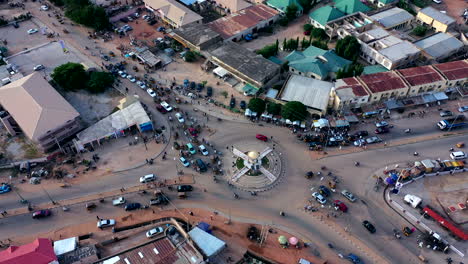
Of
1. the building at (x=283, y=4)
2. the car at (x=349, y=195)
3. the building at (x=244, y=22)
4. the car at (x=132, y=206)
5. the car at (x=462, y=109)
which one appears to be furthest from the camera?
the building at (x=283, y=4)

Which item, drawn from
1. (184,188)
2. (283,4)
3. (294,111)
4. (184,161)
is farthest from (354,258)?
(283,4)

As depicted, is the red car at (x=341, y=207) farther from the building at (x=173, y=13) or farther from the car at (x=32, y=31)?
the car at (x=32, y=31)

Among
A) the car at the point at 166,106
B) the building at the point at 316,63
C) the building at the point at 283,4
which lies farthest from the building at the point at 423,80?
the car at the point at 166,106

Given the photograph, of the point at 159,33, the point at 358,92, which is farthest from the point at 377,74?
the point at 159,33

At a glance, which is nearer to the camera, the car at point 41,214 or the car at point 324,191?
the car at point 41,214

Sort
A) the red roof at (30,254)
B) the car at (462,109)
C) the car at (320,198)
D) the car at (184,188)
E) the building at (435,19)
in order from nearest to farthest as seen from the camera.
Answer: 1. the red roof at (30,254)
2. the car at (320,198)
3. the car at (184,188)
4. the car at (462,109)
5. the building at (435,19)

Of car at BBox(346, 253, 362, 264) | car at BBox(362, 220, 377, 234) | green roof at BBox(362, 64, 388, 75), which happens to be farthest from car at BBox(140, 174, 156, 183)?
green roof at BBox(362, 64, 388, 75)

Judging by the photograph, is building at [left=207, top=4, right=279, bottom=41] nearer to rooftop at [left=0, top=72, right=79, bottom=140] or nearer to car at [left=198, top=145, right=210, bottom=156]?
car at [left=198, top=145, right=210, bottom=156]
